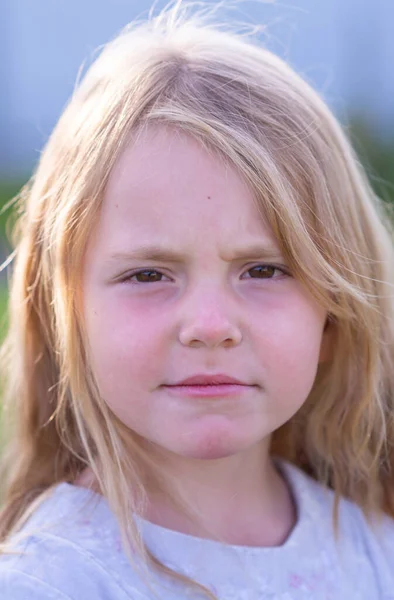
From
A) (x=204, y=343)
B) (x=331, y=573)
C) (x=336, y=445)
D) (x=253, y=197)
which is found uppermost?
(x=253, y=197)

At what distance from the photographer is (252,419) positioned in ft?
4.44

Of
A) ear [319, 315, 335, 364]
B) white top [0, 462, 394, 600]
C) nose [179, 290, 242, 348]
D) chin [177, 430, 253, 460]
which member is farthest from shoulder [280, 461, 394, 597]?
nose [179, 290, 242, 348]

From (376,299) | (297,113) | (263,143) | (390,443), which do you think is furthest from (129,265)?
(390,443)

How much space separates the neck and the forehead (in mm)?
402

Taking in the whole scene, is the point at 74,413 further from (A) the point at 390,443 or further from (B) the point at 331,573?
(A) the point at 390,443

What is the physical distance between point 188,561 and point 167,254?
485mm

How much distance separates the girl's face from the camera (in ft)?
4.21

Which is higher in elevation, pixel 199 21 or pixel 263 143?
pixel 199 21

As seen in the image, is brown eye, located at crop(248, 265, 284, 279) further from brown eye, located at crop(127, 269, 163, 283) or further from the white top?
the white top

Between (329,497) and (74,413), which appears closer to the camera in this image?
(74,413)

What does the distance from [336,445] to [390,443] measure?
11 centimetres

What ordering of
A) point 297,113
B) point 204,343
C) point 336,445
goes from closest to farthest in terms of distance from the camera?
point 204,343 → point 297,113 → point 336,445

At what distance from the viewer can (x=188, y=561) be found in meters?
1.39

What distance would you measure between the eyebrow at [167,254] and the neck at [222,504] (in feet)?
1.17
